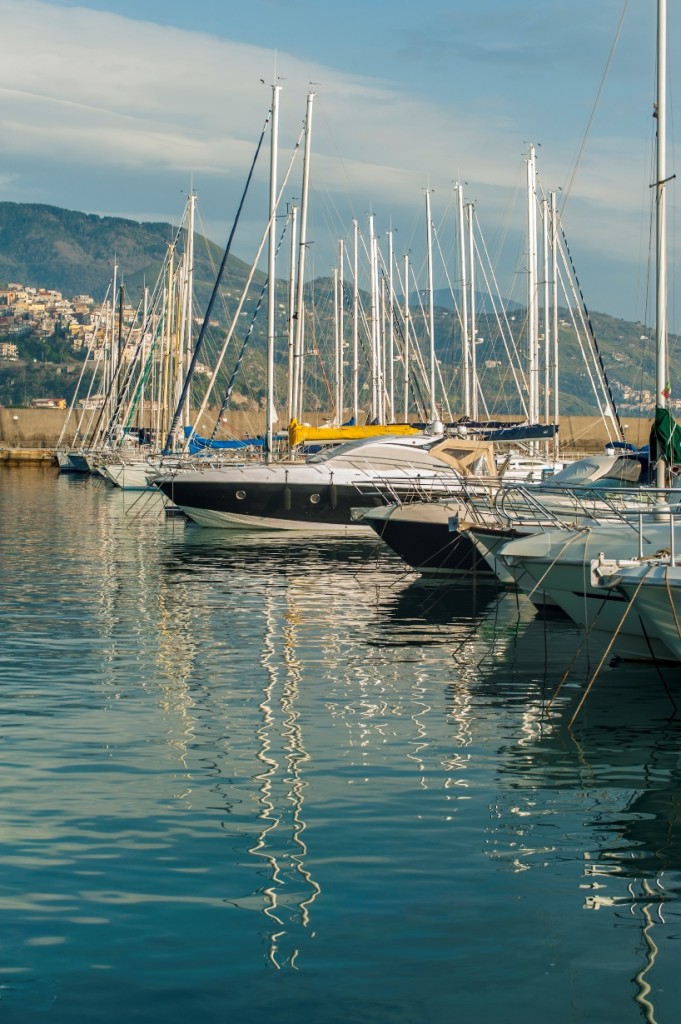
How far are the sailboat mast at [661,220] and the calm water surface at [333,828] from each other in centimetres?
437

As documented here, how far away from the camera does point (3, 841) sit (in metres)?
9.69

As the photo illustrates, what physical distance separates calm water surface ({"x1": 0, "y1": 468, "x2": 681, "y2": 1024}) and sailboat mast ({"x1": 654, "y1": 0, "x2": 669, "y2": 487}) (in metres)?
4.37

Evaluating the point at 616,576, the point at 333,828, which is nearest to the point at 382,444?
the point at 616,576

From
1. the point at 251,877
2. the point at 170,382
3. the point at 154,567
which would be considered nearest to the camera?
the point at 251,877

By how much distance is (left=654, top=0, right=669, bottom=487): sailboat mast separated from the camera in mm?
20531

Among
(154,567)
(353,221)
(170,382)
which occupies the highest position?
(353,221)

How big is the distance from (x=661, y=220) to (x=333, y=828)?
47.0 feet

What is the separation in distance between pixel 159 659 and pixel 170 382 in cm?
5531

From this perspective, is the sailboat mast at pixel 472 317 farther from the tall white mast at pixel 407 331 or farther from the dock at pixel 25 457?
the dock at pixel 25 457

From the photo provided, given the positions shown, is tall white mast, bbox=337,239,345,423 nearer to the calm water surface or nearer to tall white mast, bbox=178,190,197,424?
tall white mast, bbox=178,190,197,424

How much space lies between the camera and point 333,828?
1004cm

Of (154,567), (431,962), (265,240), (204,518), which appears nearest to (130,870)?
(431,962)

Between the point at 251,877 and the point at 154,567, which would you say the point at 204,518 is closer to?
the point at 154,567

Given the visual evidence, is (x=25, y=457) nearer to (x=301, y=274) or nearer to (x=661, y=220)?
(x=301, y=274)
